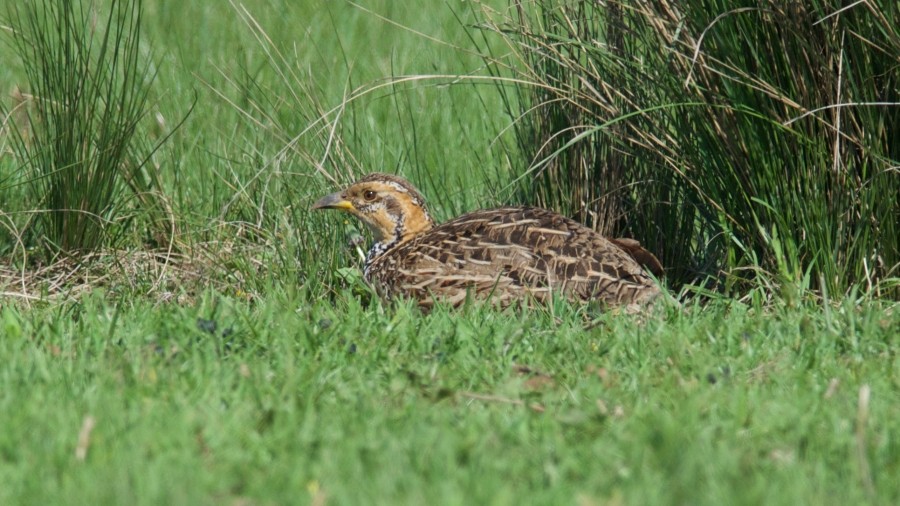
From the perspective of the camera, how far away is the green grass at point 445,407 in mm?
3014

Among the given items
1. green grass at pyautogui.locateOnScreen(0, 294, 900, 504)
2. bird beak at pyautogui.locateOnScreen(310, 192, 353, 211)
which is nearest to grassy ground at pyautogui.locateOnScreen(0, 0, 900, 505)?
green grass at pyautogui.locateOnScreen(0, 294, 900, 504)

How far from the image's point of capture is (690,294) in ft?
19.2

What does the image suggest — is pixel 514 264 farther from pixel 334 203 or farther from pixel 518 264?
pixel 334 203

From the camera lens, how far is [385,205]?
6.16m

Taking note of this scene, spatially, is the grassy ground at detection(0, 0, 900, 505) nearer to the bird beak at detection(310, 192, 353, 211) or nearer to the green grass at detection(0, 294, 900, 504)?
the green grass at detection(0, 294, 900, 504)

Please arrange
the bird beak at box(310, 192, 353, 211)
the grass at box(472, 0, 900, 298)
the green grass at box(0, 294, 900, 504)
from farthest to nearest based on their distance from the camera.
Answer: the bird beak at box(310, 192, 353, 211) → the grass at box(472, 0, 900, 298) → the green grass at box(0, 294, 900, 504)

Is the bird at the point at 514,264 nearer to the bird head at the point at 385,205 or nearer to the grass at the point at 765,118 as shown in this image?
the bird head at the point at 385,205

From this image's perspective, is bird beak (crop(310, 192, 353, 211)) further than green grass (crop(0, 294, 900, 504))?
Yes

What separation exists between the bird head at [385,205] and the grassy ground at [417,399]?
0.22 m

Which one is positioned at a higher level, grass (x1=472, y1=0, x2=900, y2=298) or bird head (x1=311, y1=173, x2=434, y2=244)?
grass (x1=472, y1=0, x2=900, y2=298)

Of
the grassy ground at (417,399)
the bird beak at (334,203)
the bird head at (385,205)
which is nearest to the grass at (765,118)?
the grassy ground at (417,399)

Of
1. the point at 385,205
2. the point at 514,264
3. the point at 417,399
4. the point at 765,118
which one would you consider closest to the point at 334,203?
the point at 385,205

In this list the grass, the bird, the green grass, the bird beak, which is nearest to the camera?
the green grass

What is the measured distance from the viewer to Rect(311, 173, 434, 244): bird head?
6.11 metres
